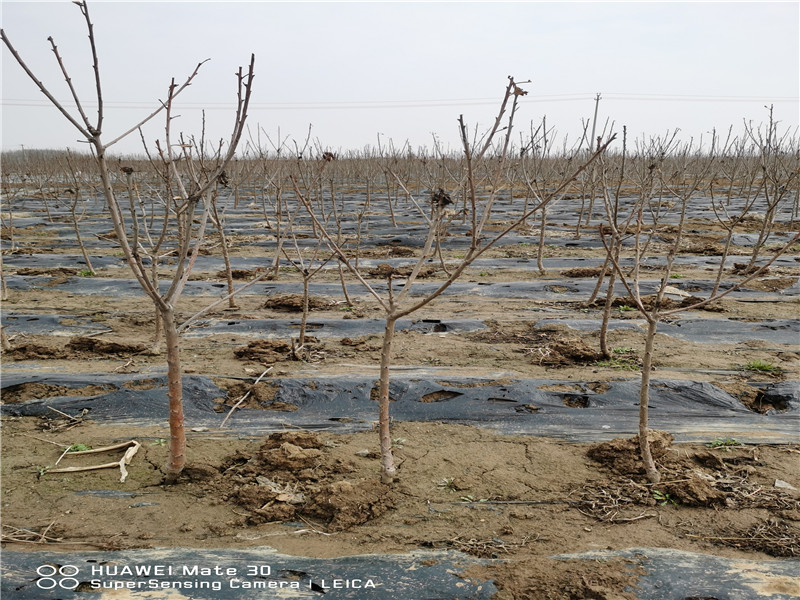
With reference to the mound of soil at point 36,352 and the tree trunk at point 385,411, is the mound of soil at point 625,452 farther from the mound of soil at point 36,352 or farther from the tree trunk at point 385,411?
the mound of soil at point 36,352

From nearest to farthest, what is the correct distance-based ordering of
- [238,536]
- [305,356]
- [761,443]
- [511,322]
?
[238,536] < [761,443] < [305,356] < [511,322]

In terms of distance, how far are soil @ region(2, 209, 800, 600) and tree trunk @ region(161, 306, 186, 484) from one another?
0.09 m

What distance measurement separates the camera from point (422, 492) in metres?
2.89

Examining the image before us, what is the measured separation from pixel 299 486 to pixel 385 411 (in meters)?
0.59

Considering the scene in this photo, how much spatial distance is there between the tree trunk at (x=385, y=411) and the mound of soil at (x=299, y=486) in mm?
92

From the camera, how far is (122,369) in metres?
4.49

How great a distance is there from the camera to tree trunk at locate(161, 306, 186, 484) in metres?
A: 2.69

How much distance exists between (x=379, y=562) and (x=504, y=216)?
1415cm

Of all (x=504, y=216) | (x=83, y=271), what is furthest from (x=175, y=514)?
(x=504, y=216)

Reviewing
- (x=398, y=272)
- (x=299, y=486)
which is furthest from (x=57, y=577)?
(x=398, y=272)

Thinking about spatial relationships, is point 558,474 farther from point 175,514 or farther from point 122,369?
point 122,369

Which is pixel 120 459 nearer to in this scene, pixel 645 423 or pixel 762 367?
pixel 645 423

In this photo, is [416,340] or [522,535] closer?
[522,535]

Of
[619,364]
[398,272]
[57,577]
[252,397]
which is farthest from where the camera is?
[398,272]
